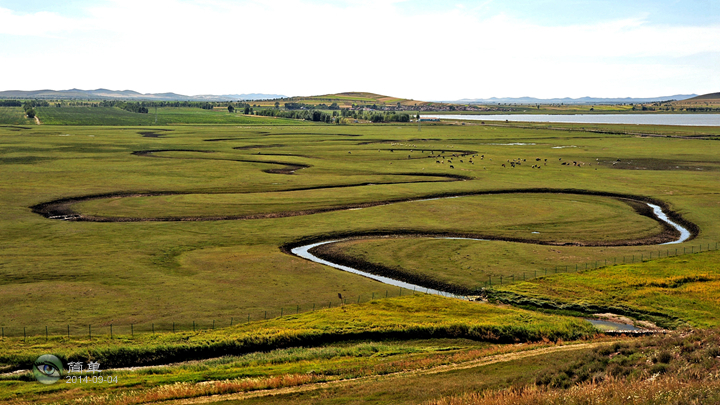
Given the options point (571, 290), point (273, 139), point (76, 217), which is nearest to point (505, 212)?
point (571, 290)

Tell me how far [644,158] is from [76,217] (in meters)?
120

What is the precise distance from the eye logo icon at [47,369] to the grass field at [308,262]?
918 millimetres

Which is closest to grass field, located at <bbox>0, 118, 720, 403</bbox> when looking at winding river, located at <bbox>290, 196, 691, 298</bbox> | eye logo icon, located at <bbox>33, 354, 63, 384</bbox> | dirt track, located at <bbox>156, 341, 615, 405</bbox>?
eye logo icon, located at <bbox>33, 354, 63, 384</bbox>

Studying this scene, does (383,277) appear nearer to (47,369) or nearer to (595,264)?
(595,264)

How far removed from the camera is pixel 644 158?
13150cm

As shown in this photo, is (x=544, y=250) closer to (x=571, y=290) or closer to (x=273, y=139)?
(x=571, y=290)

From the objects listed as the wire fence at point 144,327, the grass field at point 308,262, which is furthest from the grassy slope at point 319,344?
the wire fence at point 144,327

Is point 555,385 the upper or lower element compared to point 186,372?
upper

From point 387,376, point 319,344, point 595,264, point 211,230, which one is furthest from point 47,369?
point 595,264

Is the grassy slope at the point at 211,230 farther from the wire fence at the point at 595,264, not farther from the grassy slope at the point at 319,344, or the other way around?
the grassy slope at the point at 319,344

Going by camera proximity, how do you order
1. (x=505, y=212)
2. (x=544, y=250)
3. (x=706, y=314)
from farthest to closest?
(x=505, y=212) → (x=544, y=250) → (x=706, y=314)

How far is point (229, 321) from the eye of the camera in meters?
40.2

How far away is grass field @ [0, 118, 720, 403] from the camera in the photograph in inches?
1491

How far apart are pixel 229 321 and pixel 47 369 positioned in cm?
1199
